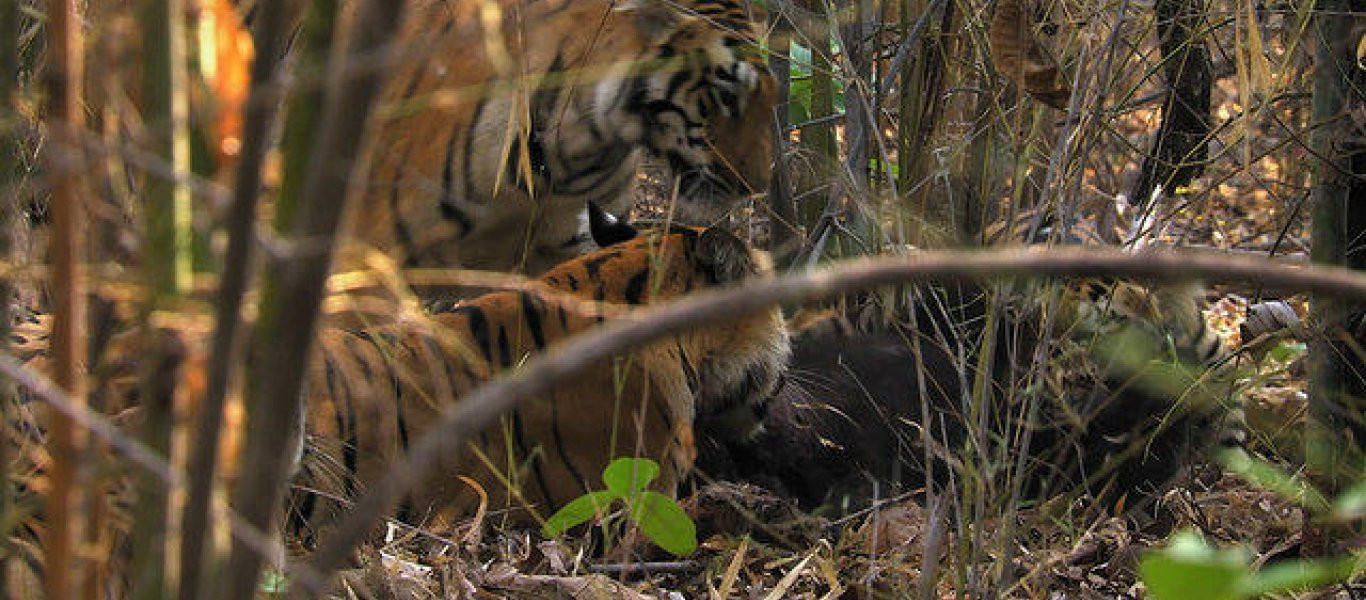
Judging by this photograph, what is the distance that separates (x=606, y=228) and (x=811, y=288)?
12.3ft

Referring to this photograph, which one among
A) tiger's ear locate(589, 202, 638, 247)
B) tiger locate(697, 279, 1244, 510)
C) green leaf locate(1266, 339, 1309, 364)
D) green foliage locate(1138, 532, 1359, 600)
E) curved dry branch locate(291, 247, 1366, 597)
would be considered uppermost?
curved dry branch locate(291, 247, 1366, 597)

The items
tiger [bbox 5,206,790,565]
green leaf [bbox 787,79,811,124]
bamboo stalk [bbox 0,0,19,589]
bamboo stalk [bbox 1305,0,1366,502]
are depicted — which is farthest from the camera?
green leaf [bbox 787,79,811,124]

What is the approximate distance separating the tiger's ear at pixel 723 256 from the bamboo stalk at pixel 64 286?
10.3 feet

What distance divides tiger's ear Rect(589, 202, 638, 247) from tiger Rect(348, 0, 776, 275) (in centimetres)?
15

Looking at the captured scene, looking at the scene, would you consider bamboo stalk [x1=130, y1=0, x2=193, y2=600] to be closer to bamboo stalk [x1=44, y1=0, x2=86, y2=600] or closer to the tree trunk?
bamboo stalk [x1=44, y1=0, x2=86, y2=600]

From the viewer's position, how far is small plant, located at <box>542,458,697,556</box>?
2.69m

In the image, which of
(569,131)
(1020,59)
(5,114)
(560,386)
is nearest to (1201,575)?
(5,114)

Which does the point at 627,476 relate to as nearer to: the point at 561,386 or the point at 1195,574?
the point at 561,386

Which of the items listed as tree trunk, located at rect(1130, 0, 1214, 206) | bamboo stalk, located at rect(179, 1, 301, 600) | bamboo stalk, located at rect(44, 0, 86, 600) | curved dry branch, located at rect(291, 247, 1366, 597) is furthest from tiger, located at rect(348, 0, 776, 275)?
curved dry branch, located at rect(291, 247, 1366, 597)

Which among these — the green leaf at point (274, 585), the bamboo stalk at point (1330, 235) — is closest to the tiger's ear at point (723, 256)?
the bamboo stalk at point (1330, 235)

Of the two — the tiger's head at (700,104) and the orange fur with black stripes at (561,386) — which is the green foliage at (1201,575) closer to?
the orange fur with black stripes at (561,386)

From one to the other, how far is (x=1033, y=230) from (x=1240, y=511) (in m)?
1.71

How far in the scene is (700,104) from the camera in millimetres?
4703

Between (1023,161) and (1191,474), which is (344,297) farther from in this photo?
(1191,474)
